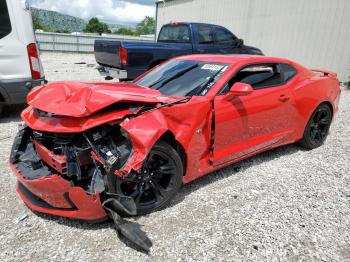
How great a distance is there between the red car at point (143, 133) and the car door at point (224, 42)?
4853 mm

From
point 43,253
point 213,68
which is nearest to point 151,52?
point 213,68

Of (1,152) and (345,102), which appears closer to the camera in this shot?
(1,152)

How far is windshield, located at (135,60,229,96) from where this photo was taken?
3242 millimetres

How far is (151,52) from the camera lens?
6.99 meters

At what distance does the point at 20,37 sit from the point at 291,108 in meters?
4.56

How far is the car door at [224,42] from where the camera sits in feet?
A: 27.8

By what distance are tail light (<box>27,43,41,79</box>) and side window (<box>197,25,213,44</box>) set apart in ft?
14.4

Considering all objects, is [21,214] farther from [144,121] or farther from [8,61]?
[8,61]

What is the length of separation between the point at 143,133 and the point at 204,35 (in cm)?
653

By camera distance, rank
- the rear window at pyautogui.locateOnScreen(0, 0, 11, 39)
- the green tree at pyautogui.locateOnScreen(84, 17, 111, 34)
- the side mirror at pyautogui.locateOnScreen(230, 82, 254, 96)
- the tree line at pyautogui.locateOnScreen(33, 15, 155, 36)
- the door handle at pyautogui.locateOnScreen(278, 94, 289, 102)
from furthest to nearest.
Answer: the green tree at pyautogui.locateOnScreen(84, 17, 111, 34) < the tree line at pyautogui.locateOnScreen(33, 15, 155, 36) < the rear window at pyautogui.locateOnScreen(0, 0, 11, 39) < the door handle at pyautogui.locateOnScreen(278, 94, 289, 102) < the side mirror at pyautogui.locateOnScreen(230, 82, 254, 96)

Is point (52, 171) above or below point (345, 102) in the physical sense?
above

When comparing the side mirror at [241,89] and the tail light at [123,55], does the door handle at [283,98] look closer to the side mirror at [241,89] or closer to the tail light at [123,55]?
the side mirror at [241,89]

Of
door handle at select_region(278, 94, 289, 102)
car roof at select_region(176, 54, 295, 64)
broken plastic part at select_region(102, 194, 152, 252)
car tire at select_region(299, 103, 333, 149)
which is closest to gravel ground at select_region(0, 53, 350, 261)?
broken plastic part at select_region(102, 194, 152, 252)

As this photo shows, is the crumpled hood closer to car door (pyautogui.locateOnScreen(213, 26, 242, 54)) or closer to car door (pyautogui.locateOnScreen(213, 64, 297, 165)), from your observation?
car door (pyautogui.locateOnScreen(213, 64, 297, 165))
